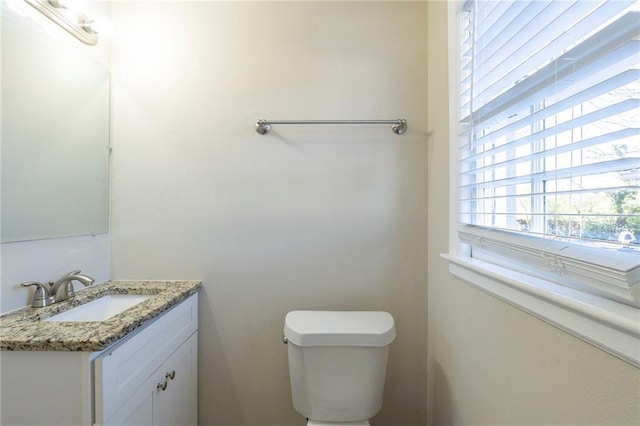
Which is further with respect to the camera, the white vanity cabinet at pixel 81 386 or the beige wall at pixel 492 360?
the white vanity cabinet at pixel 81 386

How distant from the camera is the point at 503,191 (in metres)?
0.92

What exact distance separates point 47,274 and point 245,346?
90 cm

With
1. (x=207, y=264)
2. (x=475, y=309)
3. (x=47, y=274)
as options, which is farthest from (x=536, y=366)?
(x=47, y=274)

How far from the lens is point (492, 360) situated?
0.88 meters

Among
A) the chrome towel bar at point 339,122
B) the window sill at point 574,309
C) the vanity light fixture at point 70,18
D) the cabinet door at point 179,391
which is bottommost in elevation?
the cabinet door at point 179,391

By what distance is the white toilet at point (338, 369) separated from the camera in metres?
1.14

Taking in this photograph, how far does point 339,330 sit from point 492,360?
539 mm

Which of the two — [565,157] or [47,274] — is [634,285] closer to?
[565,157]

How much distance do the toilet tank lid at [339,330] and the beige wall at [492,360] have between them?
0.29 meters

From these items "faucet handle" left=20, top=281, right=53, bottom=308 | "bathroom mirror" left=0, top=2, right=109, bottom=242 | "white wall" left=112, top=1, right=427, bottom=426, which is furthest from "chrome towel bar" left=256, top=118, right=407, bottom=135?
"faucet handle" left=20, top=281, right=53, bottom=308

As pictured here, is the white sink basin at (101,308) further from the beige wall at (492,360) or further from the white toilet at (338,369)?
the beige wall at (492,360)

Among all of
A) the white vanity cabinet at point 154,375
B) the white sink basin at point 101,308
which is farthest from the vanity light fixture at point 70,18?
the white vanity cabinet at point 154,375

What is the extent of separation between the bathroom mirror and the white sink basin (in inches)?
12.5

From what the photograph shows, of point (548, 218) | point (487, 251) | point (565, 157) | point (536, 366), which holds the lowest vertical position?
point (536, 366)
